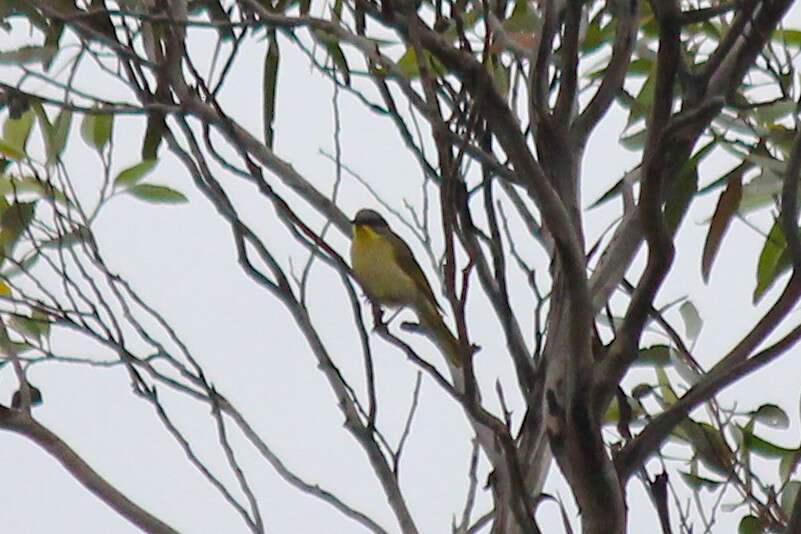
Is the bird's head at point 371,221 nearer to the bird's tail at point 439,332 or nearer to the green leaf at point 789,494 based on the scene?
the bird's tail at point 439,332

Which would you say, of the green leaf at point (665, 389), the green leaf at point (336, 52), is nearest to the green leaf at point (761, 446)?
the green leaf at point (665, 389)

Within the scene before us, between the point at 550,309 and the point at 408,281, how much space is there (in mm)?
1475

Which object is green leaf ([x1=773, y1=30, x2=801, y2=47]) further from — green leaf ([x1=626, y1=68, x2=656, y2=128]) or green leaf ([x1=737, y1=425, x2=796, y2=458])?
green leaf ([x1=737, y1=425, x2=796, y2=458])

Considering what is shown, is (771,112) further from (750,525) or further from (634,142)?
(750,525)

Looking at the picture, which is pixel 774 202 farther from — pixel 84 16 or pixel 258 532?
pixel 84 16

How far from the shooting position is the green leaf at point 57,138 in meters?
1.86

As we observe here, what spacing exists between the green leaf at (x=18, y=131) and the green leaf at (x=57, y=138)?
72 mm

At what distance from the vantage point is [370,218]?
9.66 feet

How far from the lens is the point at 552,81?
1.72 meters

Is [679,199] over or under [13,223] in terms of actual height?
under

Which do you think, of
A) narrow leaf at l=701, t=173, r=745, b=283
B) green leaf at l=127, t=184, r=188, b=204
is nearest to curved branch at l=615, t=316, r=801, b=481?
narrow leaf at l=701, t=173, r=745, b=283

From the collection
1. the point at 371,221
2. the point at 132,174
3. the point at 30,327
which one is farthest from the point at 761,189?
the point at 371,221

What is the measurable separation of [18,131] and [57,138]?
101mm

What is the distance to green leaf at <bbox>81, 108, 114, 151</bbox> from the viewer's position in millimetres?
1916
